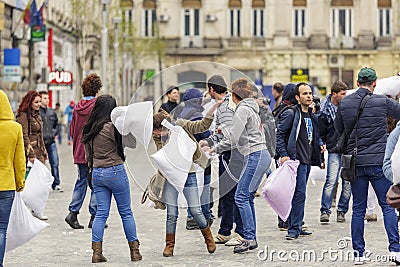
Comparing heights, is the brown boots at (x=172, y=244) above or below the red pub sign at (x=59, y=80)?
below

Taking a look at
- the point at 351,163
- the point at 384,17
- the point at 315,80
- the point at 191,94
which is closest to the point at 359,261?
the point at 351,163

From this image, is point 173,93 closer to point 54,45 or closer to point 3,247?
point 3,247

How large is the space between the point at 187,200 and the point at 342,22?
55.8 m

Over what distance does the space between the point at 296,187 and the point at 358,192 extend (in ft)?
6.98

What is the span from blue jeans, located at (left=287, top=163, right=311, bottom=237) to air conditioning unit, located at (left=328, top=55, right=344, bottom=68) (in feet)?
174

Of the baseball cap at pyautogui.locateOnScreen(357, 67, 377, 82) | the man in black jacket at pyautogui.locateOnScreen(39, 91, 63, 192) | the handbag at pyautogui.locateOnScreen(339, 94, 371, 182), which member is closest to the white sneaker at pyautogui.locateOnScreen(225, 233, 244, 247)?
the handbag at pyautogui.locateOnScreen(339, 94, 371, 182)

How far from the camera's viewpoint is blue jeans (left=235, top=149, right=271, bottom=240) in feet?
36.2

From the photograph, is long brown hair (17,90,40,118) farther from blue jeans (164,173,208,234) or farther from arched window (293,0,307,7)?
arched window (293,0,307,7)

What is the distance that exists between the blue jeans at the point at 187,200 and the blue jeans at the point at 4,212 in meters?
2.03

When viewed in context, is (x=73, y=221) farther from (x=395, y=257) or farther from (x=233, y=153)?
(x=395, y=257)

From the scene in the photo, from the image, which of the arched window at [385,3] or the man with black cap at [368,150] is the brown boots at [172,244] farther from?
A: the arched window at [385,3]

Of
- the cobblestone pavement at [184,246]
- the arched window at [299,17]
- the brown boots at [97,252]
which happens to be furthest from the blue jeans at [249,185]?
the arched window at [299,17]

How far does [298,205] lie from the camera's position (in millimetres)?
12047

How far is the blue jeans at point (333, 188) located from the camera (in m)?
13.7
